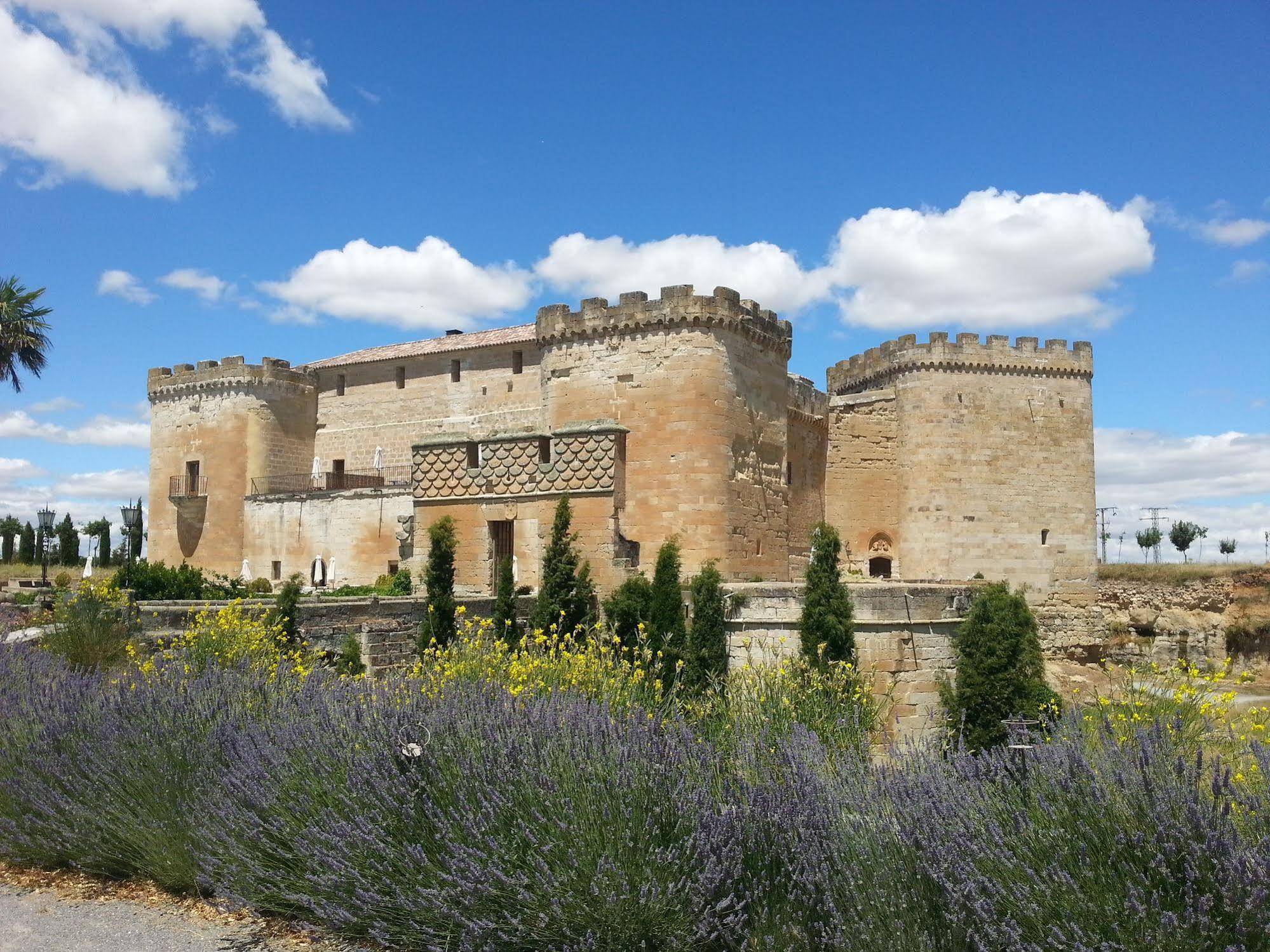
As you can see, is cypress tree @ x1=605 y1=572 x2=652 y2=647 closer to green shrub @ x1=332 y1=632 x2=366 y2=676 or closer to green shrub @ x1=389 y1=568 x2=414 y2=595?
green shrub @ x1=332 y1=632 x2=366 y2=676

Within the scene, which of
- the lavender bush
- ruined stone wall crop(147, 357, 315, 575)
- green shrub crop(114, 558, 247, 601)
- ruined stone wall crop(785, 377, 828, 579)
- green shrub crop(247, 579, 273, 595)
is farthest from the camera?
ruined stone wall crop(147, 357, 315, 575)

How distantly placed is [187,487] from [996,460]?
2573 centimetres

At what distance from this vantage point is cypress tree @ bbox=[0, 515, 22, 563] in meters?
55.1

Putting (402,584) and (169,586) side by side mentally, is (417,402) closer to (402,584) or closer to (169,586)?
(402,584)

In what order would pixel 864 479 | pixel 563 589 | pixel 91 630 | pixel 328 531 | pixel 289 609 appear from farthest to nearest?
pixel 328 531 → pixel 864 479 → pixel 563 589 → pixel 289 609 → pixel 91 630

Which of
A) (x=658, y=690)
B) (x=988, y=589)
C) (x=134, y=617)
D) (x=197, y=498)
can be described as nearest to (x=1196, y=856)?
(x=658, y=690)

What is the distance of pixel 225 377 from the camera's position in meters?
32.9

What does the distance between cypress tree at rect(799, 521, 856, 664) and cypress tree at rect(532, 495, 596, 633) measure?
3798 mm

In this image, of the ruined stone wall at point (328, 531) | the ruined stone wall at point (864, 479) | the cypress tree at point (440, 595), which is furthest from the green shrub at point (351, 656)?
the ruined stone wall at point (864, 479)

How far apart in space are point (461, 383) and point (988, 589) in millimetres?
21373

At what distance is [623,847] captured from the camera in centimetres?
497

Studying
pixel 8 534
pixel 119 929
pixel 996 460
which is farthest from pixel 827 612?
Result: pixel 8 534

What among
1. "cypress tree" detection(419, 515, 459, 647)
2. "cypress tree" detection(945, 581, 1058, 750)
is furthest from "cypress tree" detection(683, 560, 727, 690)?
"cypress tree" detection(419, 515, 459, 647)

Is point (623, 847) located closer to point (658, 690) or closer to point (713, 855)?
point (713, 855)
